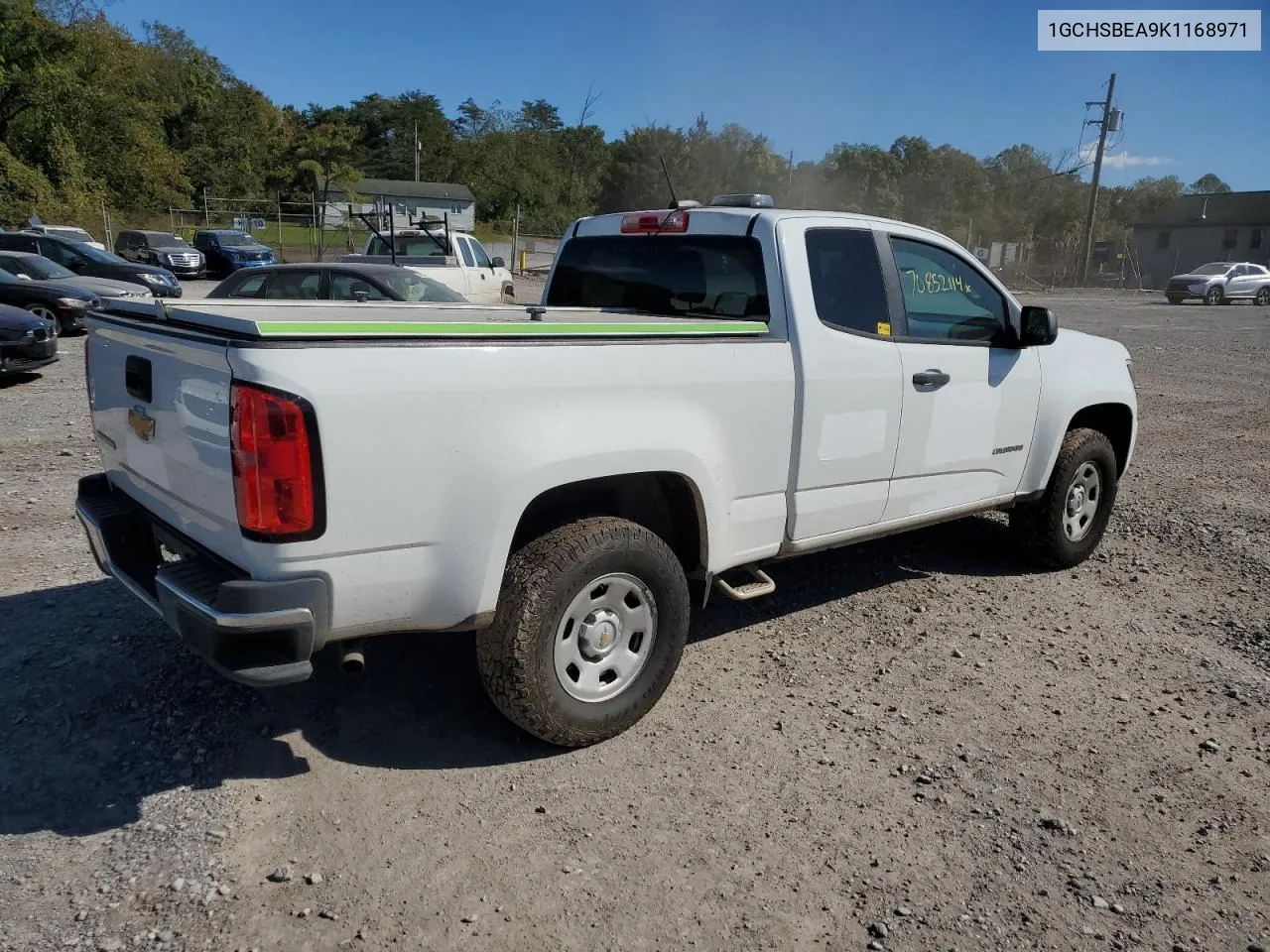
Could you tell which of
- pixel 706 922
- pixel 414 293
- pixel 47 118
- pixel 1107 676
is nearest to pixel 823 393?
pixel 1107 676

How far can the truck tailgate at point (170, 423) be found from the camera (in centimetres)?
272

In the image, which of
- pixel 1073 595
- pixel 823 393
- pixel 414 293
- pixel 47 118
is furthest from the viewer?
pixel 47 118

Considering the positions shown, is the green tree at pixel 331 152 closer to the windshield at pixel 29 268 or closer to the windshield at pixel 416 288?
the windshield at pixel 29 268

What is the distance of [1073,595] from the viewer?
5.19m

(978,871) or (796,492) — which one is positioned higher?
(796,492)

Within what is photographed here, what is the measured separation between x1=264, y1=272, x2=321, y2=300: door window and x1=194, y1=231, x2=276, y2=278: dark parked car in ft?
69.9

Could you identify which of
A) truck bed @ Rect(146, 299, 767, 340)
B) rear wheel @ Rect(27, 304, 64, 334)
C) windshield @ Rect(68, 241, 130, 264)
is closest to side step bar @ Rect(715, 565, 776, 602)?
truck bed @ Rect(146, 299, 767, 340)

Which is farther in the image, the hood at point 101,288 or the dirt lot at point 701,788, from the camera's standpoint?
the hood at point 101,288

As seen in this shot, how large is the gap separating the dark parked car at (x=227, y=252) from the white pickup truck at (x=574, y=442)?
2851cm

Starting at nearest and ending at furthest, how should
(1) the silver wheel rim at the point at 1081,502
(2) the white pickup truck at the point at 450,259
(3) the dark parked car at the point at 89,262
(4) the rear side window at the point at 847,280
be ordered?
(4) the rear side window at the point at 847,280 < (1) the silver wheel rim at the point at 1081,502 < (2) the white pickup truck at the point at 450,259 < (3) the dark parked car at the point at 89,262

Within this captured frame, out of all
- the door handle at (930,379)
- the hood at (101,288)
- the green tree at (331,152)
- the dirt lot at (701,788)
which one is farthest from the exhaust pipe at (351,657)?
the green tree at (331,152)

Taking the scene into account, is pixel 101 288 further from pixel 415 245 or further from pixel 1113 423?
pixel 1113 423

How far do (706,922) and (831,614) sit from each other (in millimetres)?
2399

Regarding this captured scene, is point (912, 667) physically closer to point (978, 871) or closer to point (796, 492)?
point (796, 492)
